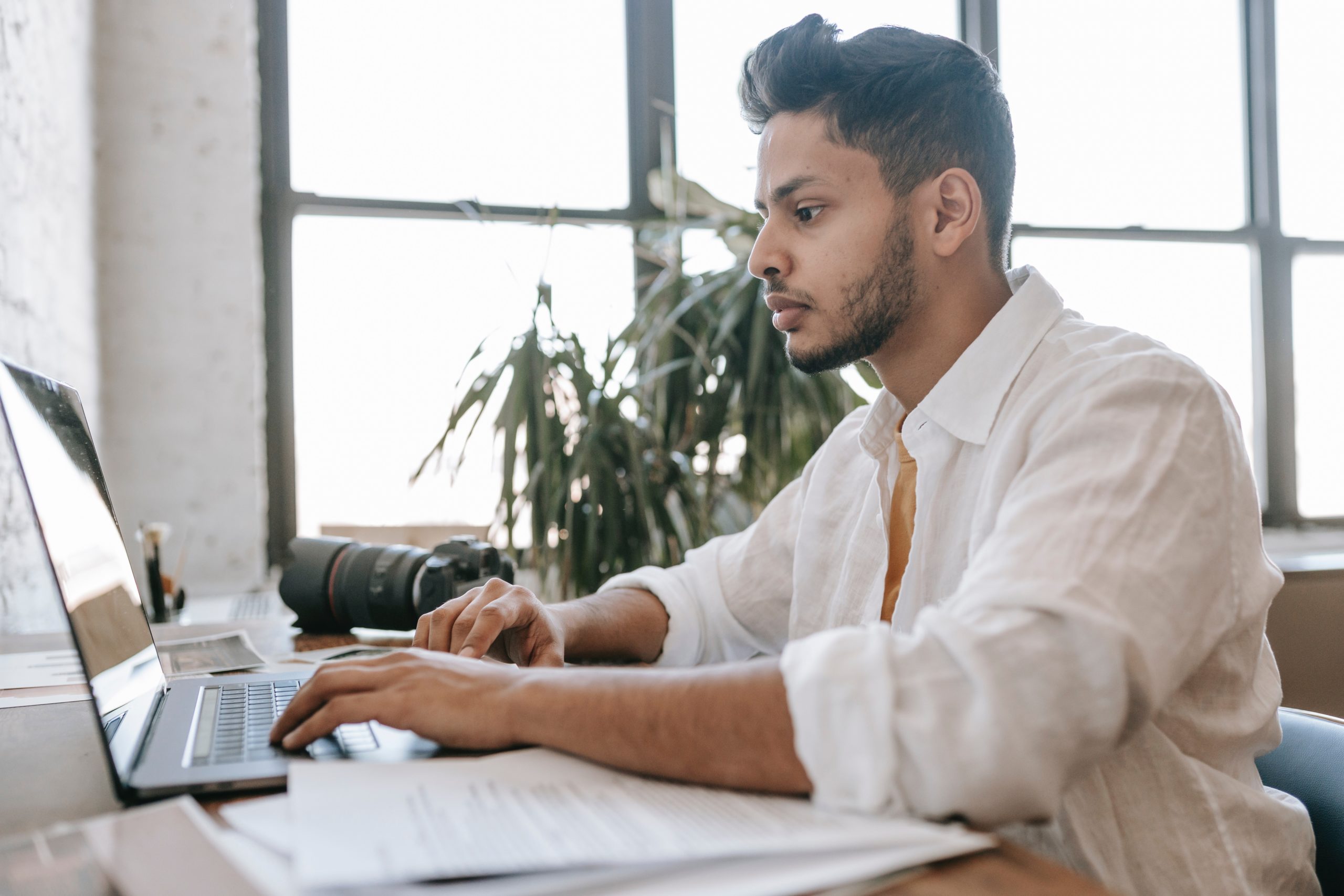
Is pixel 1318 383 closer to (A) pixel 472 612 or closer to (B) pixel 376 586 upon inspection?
(B) pixel 376 586

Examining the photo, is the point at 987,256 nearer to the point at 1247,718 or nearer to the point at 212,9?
the point at 1247,718

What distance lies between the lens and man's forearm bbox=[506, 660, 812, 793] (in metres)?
0.56

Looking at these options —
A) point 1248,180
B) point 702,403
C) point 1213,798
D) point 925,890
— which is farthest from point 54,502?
point 1248,180

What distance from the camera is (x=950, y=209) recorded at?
42.3 inches

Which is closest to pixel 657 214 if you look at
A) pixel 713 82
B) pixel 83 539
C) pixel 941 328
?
pixel 713 82

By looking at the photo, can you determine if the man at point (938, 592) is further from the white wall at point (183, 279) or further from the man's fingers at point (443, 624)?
the white wall at point (183, 279)

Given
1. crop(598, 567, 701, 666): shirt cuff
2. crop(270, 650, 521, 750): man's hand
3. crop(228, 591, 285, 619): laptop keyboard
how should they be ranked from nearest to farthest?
crop(270, 650, 521, 750): man's hand → crop(598, 567, 701, 666): shirt cuff → crop(228, 591, 285, 619): laptop keyboard

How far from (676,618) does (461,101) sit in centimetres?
239

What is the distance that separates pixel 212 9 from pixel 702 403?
5.95ft

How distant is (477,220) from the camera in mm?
2959

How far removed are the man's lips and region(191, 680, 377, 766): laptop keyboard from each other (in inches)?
25.5

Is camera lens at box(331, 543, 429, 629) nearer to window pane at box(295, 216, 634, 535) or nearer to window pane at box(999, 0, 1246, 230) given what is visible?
window pane at box(295, 216, 634, 535)

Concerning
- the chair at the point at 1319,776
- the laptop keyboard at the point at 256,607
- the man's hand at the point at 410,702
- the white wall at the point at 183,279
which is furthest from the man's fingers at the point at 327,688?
the white wall at the point at 183,279

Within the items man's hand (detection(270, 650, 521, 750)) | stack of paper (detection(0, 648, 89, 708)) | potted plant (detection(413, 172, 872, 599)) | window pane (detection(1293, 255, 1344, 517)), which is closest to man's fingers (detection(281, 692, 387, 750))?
man's hand (detection(270, 650, 521, 750))
